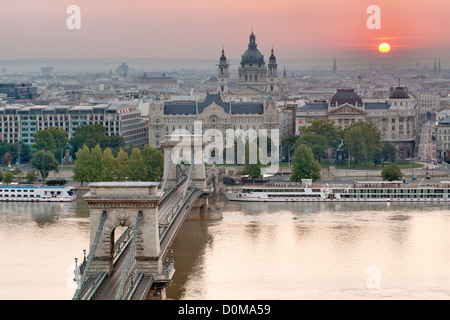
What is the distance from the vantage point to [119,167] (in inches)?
1497

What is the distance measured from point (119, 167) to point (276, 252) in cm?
1455

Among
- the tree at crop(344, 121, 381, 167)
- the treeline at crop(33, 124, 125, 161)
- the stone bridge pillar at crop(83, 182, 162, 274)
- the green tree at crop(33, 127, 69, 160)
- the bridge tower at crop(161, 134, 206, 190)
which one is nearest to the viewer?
the stone bridge pillar at crop(83, 182, 162, 274)

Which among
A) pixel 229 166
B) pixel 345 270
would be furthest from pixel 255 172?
pixel 345 270

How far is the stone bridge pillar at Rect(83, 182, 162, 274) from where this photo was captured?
1706 centimetres

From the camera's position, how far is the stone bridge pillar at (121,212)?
1706 cm

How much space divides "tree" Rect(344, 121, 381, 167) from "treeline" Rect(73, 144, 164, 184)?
9.75 meters

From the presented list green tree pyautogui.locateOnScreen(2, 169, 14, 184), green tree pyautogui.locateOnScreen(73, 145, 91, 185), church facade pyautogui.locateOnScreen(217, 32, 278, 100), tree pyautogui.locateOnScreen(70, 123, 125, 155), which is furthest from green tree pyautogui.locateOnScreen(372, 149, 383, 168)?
church facade pyautogui.locateOnScreen(217, 32, 278, 100)

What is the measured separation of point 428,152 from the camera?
171ft

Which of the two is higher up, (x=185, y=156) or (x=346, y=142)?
(x=185, y=156)

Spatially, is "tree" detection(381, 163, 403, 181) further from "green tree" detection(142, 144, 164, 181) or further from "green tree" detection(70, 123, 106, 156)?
"green tree" detection(70, 123, 106, 156)

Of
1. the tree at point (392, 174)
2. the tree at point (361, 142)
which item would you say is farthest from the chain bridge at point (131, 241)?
the tree at point (361, 142)

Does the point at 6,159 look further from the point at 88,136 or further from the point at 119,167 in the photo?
the point at 119,167

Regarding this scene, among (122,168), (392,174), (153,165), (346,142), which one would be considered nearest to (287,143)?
(346,142)
